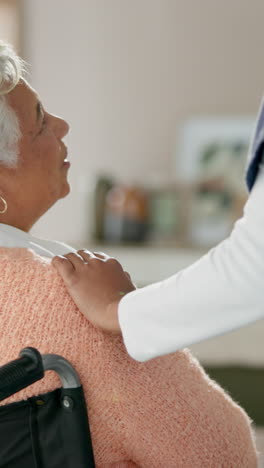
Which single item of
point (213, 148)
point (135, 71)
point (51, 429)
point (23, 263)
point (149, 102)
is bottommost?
point (213, 148)

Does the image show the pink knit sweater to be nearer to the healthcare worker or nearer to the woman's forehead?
the healthcare worker

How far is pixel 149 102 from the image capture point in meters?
4.64

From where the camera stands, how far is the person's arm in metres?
0.89

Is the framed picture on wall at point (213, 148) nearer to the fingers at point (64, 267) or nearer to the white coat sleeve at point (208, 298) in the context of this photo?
the fingers at point (64, 267)

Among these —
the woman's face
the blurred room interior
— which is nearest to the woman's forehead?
→ the woman's face

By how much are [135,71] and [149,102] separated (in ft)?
0.65

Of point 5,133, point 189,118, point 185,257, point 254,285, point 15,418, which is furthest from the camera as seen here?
point 189,118

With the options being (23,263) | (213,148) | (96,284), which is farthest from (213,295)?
(213,148)

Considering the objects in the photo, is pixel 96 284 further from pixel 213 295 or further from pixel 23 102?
pixel 23 102

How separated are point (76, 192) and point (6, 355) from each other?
3637 millimetres

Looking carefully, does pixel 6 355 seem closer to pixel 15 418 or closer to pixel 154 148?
pixel 15 418

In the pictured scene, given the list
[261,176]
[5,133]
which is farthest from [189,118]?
[261,176]

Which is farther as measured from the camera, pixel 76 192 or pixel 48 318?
pixel 76 192

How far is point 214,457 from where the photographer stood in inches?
45.0
